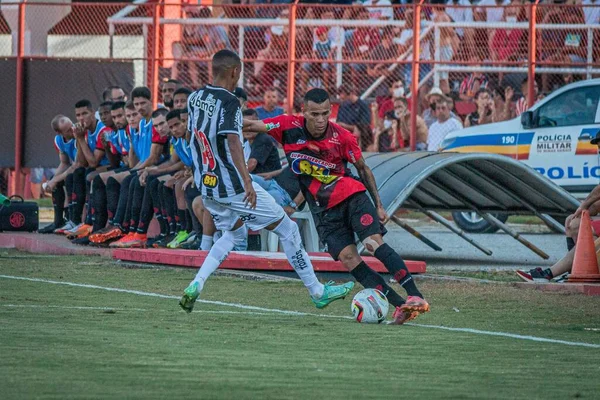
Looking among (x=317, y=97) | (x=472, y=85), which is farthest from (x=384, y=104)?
(x=317, y=97)

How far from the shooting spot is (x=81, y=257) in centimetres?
1566

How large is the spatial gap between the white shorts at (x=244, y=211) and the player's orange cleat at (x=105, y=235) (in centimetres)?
669

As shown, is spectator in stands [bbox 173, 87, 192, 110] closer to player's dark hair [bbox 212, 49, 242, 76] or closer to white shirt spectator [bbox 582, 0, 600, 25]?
player's dark hair [bbox 212, 49, 242, 76]

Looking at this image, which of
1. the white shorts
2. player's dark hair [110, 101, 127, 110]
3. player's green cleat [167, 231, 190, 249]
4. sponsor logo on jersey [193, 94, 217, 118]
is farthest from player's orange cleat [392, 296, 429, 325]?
player's dark hair [110, 101, 127, 110]

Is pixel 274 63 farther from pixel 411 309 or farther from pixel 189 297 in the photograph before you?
pixel 411 309

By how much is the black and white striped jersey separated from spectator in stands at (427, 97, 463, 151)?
12.7 metres

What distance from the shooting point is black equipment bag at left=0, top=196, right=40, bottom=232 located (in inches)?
732

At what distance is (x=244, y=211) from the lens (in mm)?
10188

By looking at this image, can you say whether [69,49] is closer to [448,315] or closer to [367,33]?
[367,33]

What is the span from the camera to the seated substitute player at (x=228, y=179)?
32.9 ft

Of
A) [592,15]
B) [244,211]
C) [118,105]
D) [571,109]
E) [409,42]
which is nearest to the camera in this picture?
[244,211]

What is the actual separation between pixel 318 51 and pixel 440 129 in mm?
3230

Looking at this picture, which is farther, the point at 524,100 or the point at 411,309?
the point at 524,100

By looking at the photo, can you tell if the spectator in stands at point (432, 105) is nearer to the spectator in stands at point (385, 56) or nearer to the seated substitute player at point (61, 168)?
the spectator in stands at point (385, 56)
